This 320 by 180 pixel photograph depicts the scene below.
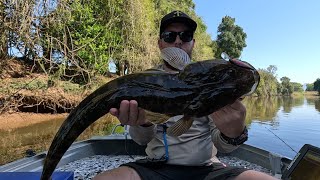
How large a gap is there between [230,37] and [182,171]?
59.3m

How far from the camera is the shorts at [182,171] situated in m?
2.32

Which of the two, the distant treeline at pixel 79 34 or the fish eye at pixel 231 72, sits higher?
the distant treeline at pixel 79 34

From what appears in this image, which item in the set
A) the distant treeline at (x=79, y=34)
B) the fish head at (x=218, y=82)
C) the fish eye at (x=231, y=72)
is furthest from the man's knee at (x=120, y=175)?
the distant treeline at (x=79, y=34)

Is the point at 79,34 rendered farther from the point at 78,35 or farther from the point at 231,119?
the point at 231,119

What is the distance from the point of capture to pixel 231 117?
191cm

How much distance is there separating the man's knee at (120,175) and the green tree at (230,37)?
2280 inches

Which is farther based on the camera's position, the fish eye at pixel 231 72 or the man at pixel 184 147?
the man at pixel 184 147

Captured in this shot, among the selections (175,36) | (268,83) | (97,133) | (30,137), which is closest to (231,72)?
(175,36)

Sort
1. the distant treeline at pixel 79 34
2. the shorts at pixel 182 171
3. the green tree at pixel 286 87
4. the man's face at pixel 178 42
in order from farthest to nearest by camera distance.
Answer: the green tree at pixel 286 87 → the distant treeline at pixel 79 34 → the man's face at pixel 178 42 → the shorts at pixel 182 171

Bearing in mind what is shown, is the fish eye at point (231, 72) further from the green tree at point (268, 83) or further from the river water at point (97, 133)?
the green tree at point (268, 83)

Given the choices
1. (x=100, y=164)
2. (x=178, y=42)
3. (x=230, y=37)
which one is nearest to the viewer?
(x=178, y=42)

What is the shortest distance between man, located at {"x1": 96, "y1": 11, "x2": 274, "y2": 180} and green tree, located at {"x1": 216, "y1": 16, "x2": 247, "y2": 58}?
57.2m

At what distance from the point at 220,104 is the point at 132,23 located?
16.3 meters

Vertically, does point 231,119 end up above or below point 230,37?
below
